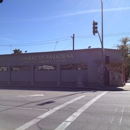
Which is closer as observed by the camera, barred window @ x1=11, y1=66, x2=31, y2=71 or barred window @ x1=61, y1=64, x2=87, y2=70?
barred window @ x1=61, y1=64, x2=87, y2=70

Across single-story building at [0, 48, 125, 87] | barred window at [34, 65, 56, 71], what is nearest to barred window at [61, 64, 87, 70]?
single-story building at [0, 48, 125, 87]

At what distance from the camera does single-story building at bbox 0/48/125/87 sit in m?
27.2

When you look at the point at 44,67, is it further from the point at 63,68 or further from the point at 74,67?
the point at 74,67

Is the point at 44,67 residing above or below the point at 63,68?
above

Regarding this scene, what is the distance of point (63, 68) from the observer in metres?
29.2

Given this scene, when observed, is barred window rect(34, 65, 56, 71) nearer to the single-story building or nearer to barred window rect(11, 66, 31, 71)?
the single-story building

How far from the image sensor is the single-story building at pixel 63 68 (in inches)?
1073

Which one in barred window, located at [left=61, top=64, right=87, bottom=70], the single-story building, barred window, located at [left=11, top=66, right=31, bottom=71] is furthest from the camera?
barred window, located at [left=11, top=66, right=31, bottom=71]

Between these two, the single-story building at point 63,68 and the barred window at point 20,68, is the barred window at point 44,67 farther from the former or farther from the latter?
the barred window at point 20,68

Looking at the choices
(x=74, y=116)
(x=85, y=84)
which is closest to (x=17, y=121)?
(x=74, y=116)

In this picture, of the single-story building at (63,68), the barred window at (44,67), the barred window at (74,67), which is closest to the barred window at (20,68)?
the single-story building at (63,68)

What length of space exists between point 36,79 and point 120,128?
2496 cm

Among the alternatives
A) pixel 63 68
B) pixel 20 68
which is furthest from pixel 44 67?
pixel 20 68

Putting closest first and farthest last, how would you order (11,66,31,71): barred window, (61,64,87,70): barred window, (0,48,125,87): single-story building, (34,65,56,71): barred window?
(0,48,125,87): single-story building
(61,64,87,70): barred window
(34,65,56,71): barred window
(11,66,31,71): barred window
